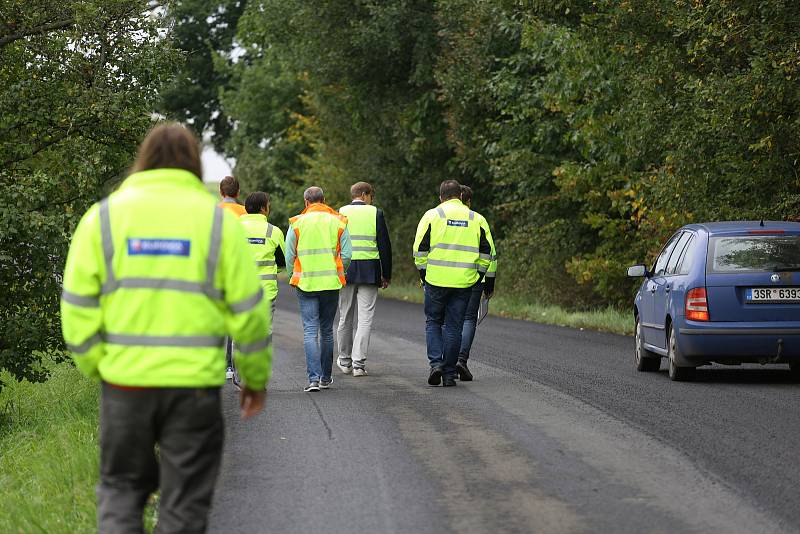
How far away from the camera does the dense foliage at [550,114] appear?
719 inches

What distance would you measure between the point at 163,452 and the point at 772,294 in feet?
31.5

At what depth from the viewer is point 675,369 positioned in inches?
554

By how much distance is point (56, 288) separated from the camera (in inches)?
517

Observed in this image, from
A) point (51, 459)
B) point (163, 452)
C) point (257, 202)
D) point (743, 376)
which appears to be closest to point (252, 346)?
point (163, 452)

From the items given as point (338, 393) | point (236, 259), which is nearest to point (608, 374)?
point (338, 393)

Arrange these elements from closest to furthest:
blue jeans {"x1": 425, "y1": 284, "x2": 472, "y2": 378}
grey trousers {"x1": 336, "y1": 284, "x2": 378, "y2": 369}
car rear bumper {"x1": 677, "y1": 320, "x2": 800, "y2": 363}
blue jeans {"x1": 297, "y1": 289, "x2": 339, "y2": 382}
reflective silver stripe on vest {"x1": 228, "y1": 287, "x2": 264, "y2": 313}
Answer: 1. reflective silver stripe on vest {"x1": 228, "y1": 287, "x2": 264, "y2": 313}
2. blue jeans {"x1": 297, "y1": 289, "x2": 339, "y2": 382}
3. blue jeans {"x1": 425, "y1": 284, "x2": 472, "y2": 378}
4. car rear bumper {"x1": 677, "y1": 320, "x2": 800, "y2": 363}
5. grey trousers {"x1": 336, "y1": 284, "x2": 378, "y2": 369}

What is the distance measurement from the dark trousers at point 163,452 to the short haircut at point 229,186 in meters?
7.86

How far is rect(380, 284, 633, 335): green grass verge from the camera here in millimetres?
24469

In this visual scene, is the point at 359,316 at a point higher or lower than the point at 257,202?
lower

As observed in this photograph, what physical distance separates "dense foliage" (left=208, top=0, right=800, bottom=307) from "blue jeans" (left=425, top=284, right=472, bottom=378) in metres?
5.40

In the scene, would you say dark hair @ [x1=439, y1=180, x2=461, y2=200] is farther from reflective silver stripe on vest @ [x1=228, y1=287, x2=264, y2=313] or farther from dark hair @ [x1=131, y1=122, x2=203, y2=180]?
reflective silver stripe on vest @ [x1=228, y1=287, x2=264, y2=313]

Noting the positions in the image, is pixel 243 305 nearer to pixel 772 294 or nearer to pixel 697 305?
pixel 697 305

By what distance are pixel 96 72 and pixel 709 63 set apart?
8881 millimetres

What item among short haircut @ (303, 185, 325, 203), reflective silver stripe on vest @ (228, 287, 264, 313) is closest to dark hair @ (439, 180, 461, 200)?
short haircut @ (303, 185, 325, 203)
